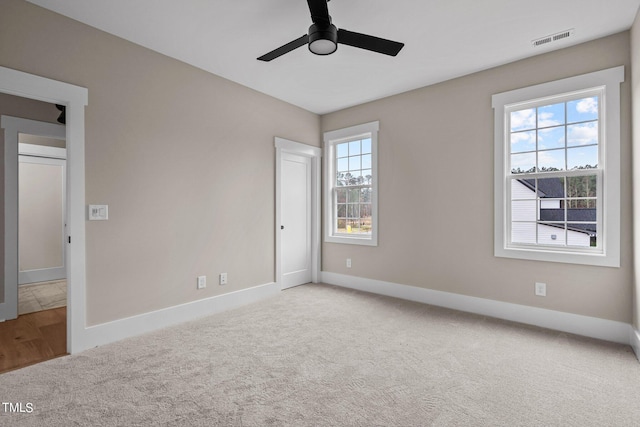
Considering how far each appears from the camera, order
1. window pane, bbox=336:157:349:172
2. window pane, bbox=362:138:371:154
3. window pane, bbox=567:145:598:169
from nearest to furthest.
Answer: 1. window pane, bbox=567:145:598:169
2. window pane, bbox=362:138:371:154
3. window pane, bbox=336:157:349:172

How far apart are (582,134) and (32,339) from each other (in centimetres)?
562

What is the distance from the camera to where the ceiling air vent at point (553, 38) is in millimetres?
2796

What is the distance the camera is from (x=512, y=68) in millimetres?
3363

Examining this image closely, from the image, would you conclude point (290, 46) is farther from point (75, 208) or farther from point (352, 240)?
point (352, 240)

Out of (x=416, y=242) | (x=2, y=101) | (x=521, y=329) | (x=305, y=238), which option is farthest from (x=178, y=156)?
(x=521, y=329)

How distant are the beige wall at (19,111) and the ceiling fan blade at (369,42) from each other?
146 inches

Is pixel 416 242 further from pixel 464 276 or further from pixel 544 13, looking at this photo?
pixel 544 13

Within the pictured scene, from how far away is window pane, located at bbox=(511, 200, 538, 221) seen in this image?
3.34m

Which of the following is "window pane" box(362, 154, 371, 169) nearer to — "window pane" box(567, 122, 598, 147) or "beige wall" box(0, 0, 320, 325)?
"beige wall" box(0, 0, 320, 325)

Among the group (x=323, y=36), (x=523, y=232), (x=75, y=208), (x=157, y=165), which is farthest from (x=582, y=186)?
(x=75, y=208)

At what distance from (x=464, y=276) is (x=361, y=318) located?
1.35 meters

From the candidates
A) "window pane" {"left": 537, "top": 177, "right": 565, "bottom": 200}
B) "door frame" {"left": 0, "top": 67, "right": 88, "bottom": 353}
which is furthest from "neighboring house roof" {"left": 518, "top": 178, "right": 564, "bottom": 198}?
"door frame" {"left": 0, "top": 67, "right": 88, "bottom": 353}

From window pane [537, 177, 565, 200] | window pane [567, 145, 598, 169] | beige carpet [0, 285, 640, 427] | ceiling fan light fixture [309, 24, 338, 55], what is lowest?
beige carpet [0, 285, 640, 427]

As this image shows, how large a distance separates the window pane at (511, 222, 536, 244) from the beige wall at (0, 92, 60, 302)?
5.57 metres
